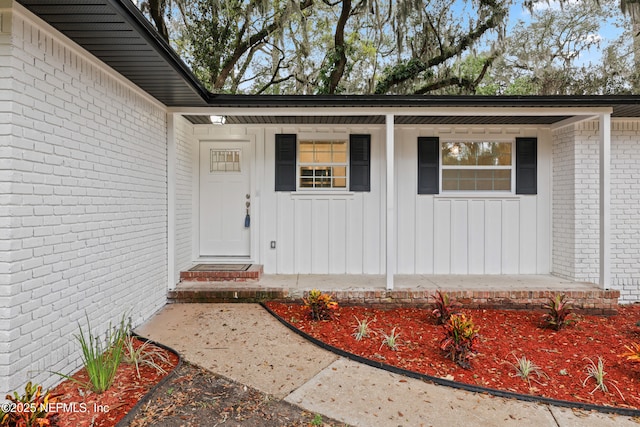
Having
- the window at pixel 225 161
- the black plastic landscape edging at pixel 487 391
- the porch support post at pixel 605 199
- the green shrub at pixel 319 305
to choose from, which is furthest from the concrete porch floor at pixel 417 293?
the window at pixel 225 161

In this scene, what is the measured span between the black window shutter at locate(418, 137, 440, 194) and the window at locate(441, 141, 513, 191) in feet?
0.52

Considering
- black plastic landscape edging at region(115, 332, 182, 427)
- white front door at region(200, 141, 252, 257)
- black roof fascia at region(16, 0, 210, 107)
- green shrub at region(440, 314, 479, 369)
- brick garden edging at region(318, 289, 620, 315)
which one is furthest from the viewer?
white front door at region(200, 141, 252, 257)

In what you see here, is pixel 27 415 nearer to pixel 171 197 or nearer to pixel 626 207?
pixel 171 197

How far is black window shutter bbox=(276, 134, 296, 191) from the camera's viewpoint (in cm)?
559

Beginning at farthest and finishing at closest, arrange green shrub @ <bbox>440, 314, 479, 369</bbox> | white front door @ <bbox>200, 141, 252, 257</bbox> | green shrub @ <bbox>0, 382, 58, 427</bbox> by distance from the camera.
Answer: white front door @ <bbox>200, 141, 252, 257</bbox> → green shrub @ <bbox>440, 314, 479, 369</bbox> → green shrub @ <bbox>0, 382, 58, 427</bbox>

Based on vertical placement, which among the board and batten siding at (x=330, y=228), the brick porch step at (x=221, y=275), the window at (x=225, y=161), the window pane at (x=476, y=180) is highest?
the window at (x=225, y=161)

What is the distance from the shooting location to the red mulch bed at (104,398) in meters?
2.20

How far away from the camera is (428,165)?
18.3 feet

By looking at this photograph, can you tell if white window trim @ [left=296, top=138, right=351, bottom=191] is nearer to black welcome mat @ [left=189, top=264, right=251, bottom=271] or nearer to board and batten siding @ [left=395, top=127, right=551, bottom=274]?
board and batten siding @ [left=395, top=127, right=551, bottom=274]

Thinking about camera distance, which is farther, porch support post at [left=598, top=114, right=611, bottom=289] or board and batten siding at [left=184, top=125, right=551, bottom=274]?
board and batten siding at [left=184, top=125, right=551, bottom=274]

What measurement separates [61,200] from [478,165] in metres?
5.44

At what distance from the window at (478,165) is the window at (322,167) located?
1.63 metres

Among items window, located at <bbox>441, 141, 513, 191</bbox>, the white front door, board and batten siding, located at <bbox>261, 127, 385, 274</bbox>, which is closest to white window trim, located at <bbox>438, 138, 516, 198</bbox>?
window, located at <bbox>441, 141, 513, 191</bbox>

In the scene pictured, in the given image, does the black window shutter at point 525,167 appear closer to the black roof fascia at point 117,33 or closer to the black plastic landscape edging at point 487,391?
the black plastic landscape edging at point 487,391
